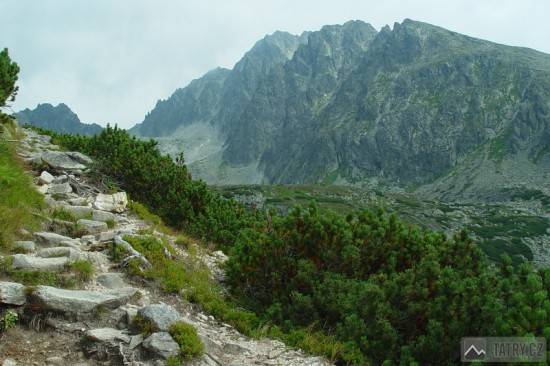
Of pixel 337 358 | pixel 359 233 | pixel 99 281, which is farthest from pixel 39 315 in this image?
pixel 359 233

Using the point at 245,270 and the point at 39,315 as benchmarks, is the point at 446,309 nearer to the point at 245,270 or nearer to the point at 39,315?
the point at 245,270

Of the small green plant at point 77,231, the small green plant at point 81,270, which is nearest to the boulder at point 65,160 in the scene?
the small green plant at point 77,231

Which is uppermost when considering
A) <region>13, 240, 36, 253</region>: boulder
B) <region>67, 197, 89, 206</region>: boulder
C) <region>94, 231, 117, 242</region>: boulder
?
<region>67, 197, 89, 206</region>: boulder

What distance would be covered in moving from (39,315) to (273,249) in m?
5.41

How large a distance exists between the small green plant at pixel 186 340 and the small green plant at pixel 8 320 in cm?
238

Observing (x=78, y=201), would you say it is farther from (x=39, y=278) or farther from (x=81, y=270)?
(x=39, y=278)

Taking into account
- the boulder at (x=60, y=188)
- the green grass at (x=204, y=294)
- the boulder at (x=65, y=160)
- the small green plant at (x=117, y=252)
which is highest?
the boulder at (x=65, y=160)

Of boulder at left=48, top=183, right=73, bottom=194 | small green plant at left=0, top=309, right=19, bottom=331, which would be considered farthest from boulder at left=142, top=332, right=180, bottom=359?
boulder at left=48, top=183, right=73, bottom=194

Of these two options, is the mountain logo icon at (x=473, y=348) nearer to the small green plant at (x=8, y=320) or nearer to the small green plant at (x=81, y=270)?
the small green plant at (x=81, y=270)

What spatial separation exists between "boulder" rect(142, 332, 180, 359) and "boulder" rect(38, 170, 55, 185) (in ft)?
38.4

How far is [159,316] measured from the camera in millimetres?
7551

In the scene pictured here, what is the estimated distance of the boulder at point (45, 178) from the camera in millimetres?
16359

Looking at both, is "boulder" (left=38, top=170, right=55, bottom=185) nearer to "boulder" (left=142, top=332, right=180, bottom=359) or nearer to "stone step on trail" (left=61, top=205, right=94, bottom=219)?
"stone step on trail" (left=61, top=205, right=94, bottom=219)

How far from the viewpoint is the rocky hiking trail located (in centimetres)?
672
